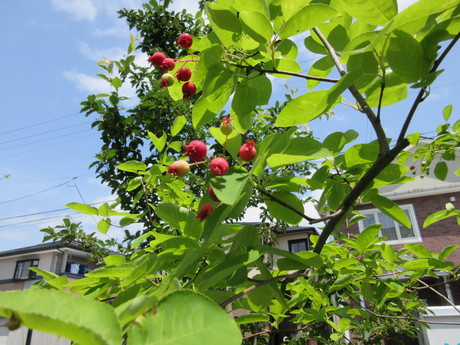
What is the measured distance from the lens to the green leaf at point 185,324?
0.34 meters

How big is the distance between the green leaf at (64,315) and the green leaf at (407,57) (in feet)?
2.08

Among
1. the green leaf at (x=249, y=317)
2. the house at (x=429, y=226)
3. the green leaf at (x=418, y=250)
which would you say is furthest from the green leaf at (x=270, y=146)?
the house at (x=429, y=226)

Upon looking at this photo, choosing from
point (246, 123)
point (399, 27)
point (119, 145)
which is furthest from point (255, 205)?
point (399, 27)

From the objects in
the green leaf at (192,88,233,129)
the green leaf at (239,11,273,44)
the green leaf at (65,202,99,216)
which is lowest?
the green leaf at (65,202,99,216)

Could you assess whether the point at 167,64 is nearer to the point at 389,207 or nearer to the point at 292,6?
the point at 292,6

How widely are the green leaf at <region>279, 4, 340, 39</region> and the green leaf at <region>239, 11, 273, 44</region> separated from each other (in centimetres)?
5

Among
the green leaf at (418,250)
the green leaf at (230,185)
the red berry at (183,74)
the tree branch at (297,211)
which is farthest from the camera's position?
the green leaf at (418,250)

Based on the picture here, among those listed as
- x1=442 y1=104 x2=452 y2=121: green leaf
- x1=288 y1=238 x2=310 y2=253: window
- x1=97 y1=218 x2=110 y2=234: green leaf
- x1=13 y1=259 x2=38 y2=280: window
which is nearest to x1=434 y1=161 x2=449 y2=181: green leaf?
x1=442 y1=104 x2=452 y2=121: green leaf

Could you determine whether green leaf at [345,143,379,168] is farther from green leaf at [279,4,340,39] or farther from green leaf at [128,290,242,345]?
green leaf at [128,290,242,345]

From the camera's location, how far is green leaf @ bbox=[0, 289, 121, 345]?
0.93 feet

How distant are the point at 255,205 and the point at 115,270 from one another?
4.02 m

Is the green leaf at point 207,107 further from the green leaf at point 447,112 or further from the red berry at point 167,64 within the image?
the green leaf at point 447,112

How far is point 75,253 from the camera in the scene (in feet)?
62.7

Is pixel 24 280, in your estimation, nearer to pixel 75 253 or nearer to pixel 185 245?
pixel 75 253
